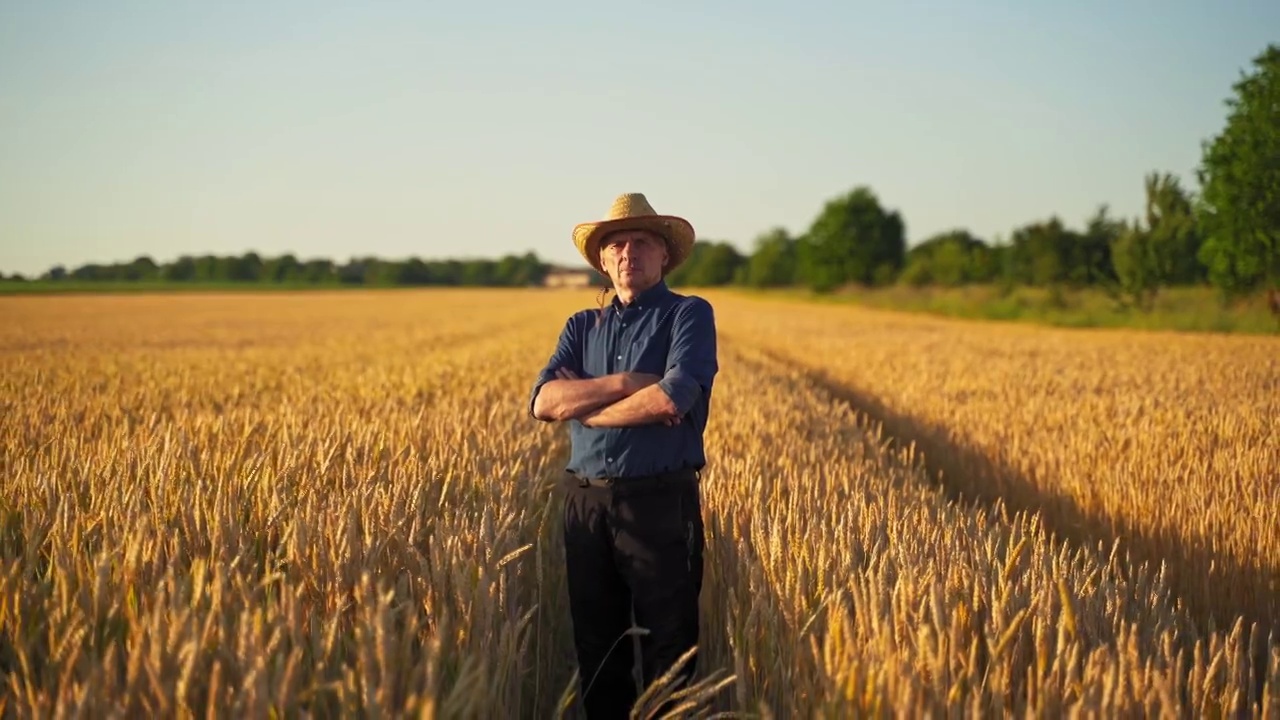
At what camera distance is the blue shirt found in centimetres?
298

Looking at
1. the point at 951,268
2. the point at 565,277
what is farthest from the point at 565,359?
the point at 565,277

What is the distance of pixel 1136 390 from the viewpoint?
32.0ft

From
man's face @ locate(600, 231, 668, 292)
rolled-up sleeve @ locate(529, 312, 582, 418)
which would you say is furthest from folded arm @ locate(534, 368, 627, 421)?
man's face @ locate(600, 231, 668, 292)

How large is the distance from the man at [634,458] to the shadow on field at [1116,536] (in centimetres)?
171

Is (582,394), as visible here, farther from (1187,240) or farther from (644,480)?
(1187,240)

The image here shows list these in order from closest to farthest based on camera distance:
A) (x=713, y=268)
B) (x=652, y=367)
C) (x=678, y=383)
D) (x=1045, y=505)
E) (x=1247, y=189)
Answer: (x=678, y=383), (x=652, y=367), (x=1045, y=505), (x=1247, y=189), (x=713, y=268)

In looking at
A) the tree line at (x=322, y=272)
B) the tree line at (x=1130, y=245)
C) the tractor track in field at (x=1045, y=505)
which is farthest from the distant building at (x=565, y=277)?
the tractor track in field at (x=1045, y=505)

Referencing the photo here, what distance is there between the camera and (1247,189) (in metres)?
24.9

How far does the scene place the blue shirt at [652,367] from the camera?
298cm

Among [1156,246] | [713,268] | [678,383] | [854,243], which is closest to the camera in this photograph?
[678,383]

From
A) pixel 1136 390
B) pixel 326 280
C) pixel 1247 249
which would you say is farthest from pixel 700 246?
pixel 1136 390

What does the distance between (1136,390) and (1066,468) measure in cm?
468

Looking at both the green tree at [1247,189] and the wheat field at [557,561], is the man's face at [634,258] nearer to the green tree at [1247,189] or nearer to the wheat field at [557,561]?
the wheat field at [557,561]

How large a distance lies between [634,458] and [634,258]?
0.78 metres
